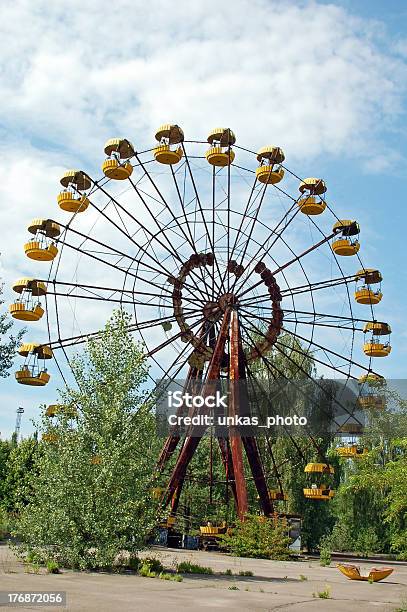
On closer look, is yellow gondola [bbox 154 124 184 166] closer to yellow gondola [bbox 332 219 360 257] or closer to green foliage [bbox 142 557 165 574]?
yellow gondola [bbox 332 219 360 257]

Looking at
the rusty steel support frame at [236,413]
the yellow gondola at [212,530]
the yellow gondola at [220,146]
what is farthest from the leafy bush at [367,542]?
the yellow gondola at [220,146]

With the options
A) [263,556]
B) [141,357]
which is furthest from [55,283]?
[263,556]

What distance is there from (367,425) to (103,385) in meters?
28.0

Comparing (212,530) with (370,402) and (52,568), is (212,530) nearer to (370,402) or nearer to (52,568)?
(370,402)

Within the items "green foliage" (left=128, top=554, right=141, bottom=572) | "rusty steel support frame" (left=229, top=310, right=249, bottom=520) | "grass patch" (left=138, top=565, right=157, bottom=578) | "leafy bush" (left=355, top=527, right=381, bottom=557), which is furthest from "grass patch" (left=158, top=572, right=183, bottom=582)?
"leafy bush" (left=355, top=527, right=381, bottom=557)

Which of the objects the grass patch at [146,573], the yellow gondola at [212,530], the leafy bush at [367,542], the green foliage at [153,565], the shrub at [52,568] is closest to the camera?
the shrub at [52,568]

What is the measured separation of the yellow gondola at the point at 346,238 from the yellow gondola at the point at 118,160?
8401 mm

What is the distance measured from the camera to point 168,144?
24141 millimetres

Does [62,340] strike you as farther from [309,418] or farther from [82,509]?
[309,418]

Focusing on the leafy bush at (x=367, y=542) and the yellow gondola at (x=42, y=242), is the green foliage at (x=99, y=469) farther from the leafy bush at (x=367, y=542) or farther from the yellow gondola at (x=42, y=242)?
the leafy bush at (x=367, y=542)

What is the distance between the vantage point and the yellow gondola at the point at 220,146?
2412 cm

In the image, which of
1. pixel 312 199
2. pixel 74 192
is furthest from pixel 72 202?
pixel 312 199

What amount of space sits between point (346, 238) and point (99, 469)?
53.3ft

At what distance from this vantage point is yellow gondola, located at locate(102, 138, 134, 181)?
2431cm
